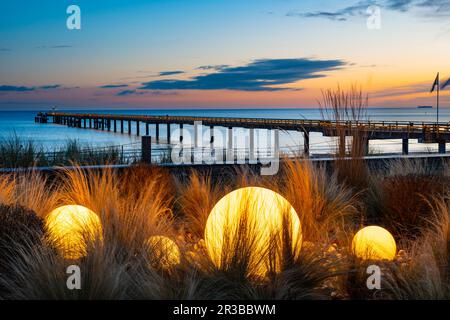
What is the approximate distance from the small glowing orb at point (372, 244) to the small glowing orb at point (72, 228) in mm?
2346

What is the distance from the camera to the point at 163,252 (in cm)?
436

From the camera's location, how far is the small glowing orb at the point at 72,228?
15.1 feet

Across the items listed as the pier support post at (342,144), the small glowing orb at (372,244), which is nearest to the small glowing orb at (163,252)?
the small glowing orb at (372,244)

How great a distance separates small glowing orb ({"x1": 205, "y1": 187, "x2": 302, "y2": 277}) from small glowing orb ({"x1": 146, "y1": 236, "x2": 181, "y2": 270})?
0.27 meters

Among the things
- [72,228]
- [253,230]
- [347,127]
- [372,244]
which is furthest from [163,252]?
[347,127]

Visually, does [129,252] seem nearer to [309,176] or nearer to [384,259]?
[384,259]

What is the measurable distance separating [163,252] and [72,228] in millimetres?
985

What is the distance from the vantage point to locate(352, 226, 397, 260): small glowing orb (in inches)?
200

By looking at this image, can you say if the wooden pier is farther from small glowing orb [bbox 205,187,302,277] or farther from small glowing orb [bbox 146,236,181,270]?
small glowing orb [bbox 146,236,181,270]

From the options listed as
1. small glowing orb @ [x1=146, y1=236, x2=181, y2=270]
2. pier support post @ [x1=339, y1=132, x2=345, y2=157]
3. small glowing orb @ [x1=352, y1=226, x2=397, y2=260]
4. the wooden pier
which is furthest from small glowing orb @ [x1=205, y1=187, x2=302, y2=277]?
pier support post @ [x1=339, y1=132, x2=345, y2=157]

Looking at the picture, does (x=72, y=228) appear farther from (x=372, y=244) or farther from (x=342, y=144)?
(x=342, y=144)

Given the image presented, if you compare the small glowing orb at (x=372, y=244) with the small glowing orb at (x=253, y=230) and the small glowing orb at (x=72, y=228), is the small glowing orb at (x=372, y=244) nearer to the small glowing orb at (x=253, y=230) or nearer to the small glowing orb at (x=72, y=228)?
the small glowing orb at (x=253, y=230)

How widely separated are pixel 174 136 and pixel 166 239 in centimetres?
8187
